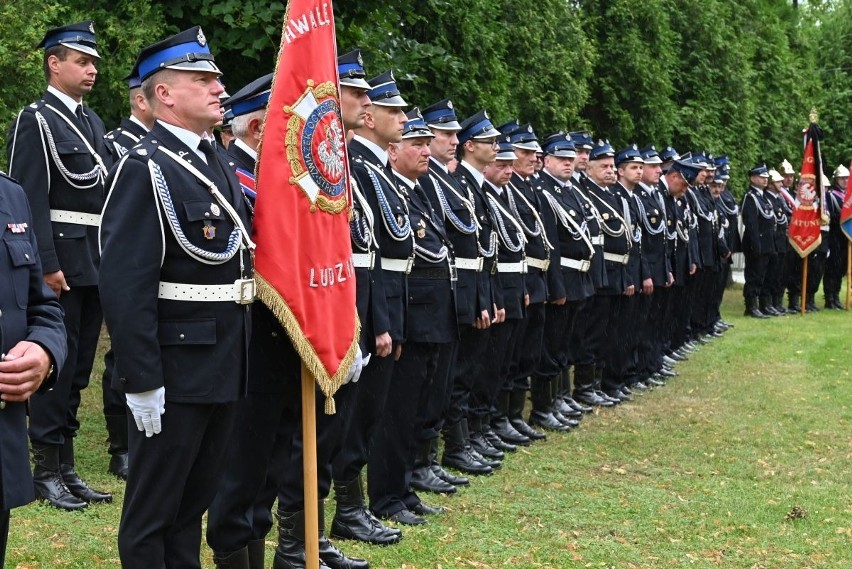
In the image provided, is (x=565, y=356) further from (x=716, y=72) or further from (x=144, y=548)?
(x=716, y=72)

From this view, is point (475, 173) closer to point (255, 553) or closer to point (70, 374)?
point (70, 374)

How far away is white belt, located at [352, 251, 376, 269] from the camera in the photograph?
6.09m

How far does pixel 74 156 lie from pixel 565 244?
16.8ft

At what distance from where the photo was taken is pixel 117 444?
740 cm

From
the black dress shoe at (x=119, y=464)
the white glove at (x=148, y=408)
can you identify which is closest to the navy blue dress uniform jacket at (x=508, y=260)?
the black dress shoe at (x=119, y=464)

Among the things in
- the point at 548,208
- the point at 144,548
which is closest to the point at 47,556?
the point at 144,548

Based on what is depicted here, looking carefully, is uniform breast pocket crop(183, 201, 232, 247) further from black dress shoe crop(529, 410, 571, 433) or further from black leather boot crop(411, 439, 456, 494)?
black dress shoe crop(529, 410, 571, 433)

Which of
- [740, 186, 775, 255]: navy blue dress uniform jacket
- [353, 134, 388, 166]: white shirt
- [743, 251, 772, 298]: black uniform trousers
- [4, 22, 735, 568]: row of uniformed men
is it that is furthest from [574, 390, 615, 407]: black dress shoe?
[743, 251, 772, 298]: black uniform trousers

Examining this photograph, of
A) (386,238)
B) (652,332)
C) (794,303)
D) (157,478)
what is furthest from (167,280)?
(794,303)

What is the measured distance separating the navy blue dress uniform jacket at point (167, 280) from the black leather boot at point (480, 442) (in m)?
4.52

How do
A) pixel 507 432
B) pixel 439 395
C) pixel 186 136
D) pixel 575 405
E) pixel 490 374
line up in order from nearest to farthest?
pixel 186 136 → pixel 439 395 → pixel 490 374 → pixel 507 432 → pixel 575 405

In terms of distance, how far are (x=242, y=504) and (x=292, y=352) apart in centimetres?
67

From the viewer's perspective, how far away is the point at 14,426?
3602 millimetres

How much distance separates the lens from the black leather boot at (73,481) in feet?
22.0
